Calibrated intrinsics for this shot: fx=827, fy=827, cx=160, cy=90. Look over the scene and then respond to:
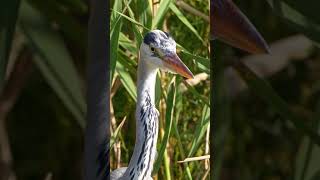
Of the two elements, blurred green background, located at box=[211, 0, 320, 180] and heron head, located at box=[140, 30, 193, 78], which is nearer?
heron head, located at box=[140, 30, 193, 78]

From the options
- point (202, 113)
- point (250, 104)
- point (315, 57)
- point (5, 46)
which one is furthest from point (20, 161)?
point (315, 57)

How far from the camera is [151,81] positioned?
2.16 meters

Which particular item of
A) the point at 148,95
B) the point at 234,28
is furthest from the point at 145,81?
the point at 234,28

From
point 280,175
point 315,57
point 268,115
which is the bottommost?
point 280,175

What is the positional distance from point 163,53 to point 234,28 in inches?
9.8

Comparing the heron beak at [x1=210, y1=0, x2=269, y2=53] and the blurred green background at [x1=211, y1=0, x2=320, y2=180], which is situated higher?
the heron beak at [x1=210, y1=0, x2=269, y2=53]

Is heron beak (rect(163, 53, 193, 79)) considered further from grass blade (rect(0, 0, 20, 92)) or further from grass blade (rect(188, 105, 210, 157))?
grass blade (rect(0, 0, 20, 92))

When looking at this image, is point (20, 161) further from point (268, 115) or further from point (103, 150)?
point (268, 115)

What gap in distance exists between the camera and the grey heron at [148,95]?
2.11 metres

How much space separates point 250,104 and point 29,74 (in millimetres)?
625

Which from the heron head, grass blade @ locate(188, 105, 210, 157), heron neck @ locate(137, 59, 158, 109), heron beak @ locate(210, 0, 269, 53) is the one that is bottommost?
grass blade @ locate(188, 105, 210, 157)

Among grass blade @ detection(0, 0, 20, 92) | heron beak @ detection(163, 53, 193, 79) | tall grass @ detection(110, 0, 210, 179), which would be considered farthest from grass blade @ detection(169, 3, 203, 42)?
grass blade @ detection(0, 0, 20, 92)

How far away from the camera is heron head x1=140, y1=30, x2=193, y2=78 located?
2.10 m

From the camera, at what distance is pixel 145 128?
2166 mm
